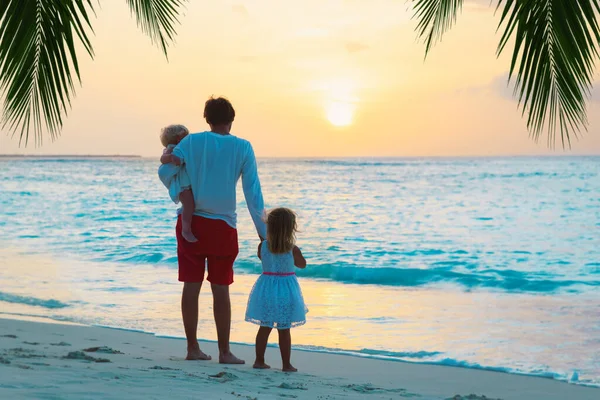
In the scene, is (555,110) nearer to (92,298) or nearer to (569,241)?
(92,298)

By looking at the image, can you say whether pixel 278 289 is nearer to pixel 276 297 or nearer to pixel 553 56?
pixel 276 297

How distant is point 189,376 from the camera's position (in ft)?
12.3

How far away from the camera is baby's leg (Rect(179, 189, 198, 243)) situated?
4.13 m

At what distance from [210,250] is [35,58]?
156 centimetres

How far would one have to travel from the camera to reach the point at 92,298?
8.47 metres

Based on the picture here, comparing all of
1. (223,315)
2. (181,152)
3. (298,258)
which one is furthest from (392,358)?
(181,152)

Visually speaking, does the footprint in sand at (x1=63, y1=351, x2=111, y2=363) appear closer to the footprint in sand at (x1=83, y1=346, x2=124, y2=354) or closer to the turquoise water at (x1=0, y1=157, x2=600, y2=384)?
the footprint in sand at (x1=83, y1=346, x2=124, y2=354)

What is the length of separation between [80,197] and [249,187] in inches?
1076


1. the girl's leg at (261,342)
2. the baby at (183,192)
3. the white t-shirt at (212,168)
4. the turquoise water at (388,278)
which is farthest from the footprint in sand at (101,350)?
the turquoise water at (388,278)

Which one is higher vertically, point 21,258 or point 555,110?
point 555,110

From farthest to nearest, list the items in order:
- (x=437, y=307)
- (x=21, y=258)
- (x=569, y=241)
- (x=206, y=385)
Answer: (x=569, y=241), (x=21, y=258), (x=437, y=307), (x=206, y=385)

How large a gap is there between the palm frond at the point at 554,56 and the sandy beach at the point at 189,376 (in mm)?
1765

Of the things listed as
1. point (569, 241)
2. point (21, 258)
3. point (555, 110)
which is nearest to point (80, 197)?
point (21, 258)

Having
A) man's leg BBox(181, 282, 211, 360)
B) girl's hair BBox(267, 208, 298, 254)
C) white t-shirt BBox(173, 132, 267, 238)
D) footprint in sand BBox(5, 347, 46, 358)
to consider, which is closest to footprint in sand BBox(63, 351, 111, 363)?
footprint in sand BBox(5, 347, 46, 358)
